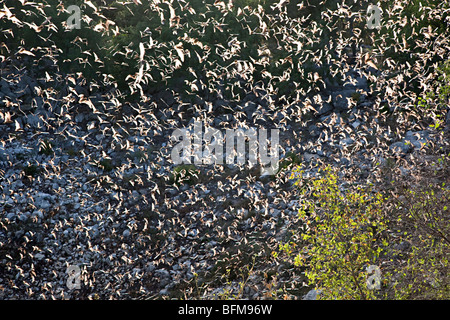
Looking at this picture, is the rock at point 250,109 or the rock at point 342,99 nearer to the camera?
Result: the rock at point 342,99

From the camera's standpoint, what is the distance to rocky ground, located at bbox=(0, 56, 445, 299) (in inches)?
560

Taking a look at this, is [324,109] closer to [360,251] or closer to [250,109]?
[250,109]

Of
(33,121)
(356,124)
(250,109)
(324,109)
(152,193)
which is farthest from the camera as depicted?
(250,109)

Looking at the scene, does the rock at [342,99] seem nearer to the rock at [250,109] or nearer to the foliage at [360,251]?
the rock at [250,109]

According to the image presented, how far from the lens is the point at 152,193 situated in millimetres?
17359

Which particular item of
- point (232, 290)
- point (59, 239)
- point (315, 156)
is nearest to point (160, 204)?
point (59, 239)

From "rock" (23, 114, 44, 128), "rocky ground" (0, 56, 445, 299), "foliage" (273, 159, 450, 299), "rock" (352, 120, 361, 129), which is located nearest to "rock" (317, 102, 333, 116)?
"rocky ground" (0, 56, 445, 299)

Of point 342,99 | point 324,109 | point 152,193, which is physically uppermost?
point 342,99

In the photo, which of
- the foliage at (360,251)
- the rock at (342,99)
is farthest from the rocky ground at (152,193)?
the foliage at (360,251)

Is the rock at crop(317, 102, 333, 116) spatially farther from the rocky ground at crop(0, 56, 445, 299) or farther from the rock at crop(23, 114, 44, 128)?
the rock at crop(23, 114, 44, 128)

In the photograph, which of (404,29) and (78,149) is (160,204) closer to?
(78,149)

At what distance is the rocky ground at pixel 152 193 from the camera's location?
14.2 m

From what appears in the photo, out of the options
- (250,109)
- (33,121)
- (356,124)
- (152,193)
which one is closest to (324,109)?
(356,124)

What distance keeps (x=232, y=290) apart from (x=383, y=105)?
10678 mm
